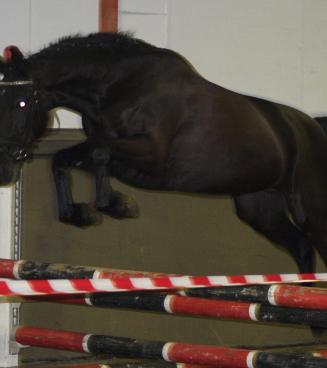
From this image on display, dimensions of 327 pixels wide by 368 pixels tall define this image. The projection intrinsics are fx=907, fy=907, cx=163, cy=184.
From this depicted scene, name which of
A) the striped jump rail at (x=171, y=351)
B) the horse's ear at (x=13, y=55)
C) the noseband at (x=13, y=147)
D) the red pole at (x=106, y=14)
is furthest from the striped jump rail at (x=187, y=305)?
the red pole at (x=106, y=14)

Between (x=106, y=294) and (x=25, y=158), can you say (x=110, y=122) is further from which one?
(x=106, y=294)

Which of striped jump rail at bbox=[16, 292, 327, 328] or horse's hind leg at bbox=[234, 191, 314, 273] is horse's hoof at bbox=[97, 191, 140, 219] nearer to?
striped jump rail at bbox=[16, 292, 327, 328]

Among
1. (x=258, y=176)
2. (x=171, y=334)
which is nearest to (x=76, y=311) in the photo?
(x=171, y=334)

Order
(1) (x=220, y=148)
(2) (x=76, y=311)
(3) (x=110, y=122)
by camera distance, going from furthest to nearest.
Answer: (2) (x=76, y=311)
(1) (x=220, y=148)
(3) (x=110, y=122)

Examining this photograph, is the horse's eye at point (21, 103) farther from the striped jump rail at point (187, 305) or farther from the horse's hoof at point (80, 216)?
the striped jump rail at point (187, 305)

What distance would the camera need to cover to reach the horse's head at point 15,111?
12.9ft

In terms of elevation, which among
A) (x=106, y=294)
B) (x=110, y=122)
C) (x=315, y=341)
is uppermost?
(x=110, y=122)

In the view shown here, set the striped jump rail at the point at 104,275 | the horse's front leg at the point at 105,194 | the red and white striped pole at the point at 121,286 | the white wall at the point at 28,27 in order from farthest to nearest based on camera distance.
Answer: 1. the white wall at the point at 28,27
2. the horse's front leg at the point at 105,194
3. the striped jump rail at the point at 104,275
4. the red and white striped pole at the point at 121,286

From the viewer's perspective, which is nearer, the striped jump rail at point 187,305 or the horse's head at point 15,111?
the striped jump rail at point 187,305

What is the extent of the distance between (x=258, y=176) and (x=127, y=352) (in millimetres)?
1218

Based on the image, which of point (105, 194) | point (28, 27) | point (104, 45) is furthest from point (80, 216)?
point (28, 27)

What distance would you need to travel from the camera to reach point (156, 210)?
5.83 metres

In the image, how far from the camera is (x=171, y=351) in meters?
3.71

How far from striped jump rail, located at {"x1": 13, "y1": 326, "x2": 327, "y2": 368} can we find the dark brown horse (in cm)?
56
